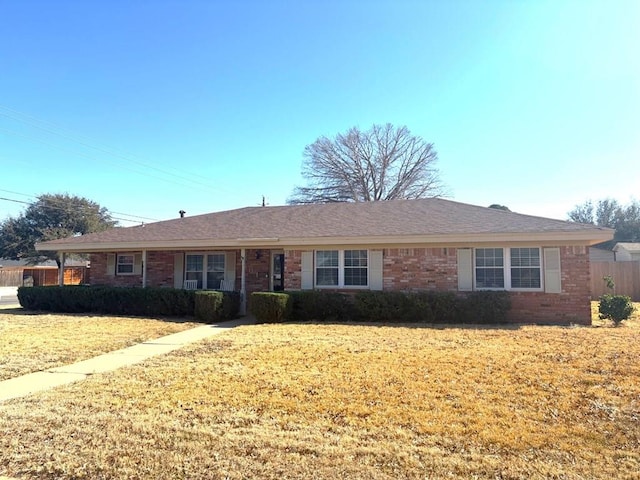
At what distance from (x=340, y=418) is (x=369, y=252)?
970 cm

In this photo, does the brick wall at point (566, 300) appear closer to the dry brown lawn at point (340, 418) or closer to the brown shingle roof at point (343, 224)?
the brown shingle roof at point (343, 224)

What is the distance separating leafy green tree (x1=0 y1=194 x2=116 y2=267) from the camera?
1673 inches

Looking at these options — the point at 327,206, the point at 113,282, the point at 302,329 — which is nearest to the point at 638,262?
the point at 327,206

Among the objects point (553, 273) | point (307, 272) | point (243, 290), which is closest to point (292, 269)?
point (307, 272)

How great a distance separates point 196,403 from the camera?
515 cm

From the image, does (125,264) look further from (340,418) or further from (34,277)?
(34,277)

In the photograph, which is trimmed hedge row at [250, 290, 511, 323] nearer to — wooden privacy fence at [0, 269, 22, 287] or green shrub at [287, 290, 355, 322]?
green shrub at [287, 290, 355, 322]

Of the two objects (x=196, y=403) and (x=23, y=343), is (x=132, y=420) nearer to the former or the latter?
(x=196, y=403)

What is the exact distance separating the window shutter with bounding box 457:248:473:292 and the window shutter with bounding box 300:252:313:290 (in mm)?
4560

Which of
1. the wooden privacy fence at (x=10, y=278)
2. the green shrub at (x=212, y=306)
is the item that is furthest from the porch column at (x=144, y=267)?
the wooden privacy fence at (x=10, y=278)

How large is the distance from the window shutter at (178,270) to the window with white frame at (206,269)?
0.49 ft

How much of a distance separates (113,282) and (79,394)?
1350 cm

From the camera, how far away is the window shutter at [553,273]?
12508mm

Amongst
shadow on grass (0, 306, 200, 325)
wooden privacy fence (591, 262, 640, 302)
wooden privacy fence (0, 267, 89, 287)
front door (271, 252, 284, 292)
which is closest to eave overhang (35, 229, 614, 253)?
front door (271, 252, 284, 292)
